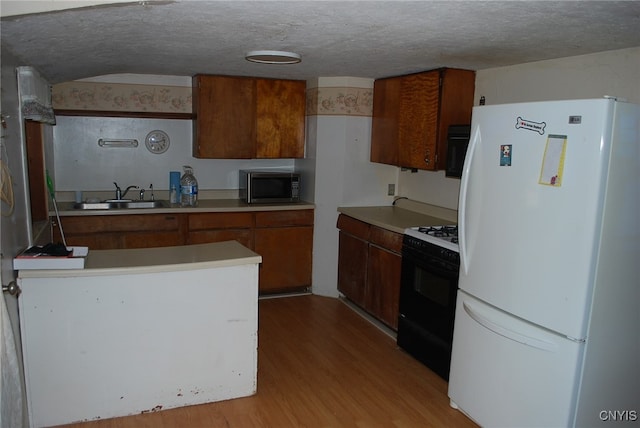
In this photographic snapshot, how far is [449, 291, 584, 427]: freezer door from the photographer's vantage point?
2197mm

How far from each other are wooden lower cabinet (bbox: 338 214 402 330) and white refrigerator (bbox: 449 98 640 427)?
1.21 meters

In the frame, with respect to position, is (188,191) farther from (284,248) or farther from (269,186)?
(284,248)

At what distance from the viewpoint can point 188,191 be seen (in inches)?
181

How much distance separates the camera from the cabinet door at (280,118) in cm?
Answer: 463

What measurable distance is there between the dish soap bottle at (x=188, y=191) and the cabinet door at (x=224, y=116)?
25 cm

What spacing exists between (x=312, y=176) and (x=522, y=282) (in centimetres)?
272

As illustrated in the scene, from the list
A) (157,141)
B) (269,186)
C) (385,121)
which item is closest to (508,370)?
(385,121)

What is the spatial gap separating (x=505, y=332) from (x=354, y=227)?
211 centimetres

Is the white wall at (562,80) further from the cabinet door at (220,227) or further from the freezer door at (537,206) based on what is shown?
the cabinet door at (220,227)

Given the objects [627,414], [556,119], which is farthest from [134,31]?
[627,414]

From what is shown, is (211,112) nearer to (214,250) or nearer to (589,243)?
(214,250)

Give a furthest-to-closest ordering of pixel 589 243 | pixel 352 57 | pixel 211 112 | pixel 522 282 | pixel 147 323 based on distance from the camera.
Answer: pixel 211 112
pixel 352 57
pixel 147 323
pixel 522 282
pixel 589 243

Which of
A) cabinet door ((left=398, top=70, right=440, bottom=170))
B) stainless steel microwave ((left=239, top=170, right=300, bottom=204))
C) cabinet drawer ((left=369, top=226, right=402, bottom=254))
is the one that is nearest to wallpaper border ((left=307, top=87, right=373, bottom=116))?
cabinet door ((left=398, top=70, right=440, bottom=170))

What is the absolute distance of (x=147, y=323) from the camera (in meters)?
2.63
